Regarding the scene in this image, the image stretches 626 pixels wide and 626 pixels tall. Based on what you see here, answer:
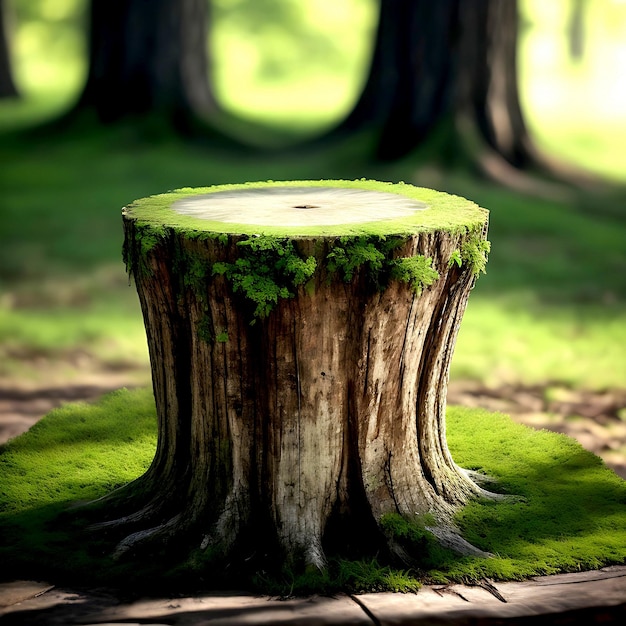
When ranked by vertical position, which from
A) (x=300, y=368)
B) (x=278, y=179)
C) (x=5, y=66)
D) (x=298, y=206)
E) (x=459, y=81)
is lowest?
(x=278, y=179)

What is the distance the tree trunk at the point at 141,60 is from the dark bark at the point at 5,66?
719cm

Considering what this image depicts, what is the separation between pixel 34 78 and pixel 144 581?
2398 centimetres

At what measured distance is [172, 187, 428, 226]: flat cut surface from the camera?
312cm

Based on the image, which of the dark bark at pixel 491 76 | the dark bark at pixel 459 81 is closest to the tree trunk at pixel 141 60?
the dark bark at pixel 459 81

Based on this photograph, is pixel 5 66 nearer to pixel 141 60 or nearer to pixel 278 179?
pixel 141 60

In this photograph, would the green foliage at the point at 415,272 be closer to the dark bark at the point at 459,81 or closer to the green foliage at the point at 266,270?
the green foliage at the point at 266,270

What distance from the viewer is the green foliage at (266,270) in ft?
9.17

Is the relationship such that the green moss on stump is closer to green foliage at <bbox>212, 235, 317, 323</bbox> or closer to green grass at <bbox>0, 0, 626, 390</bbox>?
green foliage at <bbox>212, 235, 317, 323</bbox>

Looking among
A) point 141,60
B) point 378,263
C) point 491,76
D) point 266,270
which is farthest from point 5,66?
point 378,263

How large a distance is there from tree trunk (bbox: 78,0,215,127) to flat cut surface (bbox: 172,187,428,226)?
8520mm

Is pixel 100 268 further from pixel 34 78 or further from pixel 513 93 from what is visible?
pixel 34 78

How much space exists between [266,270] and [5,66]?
17.9 meters

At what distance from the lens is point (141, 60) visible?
1181 centimetres

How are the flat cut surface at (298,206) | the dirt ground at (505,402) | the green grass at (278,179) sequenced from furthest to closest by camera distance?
the green grass at (278,179), the dirt ground at (505,402), the flat cut surface at (298,206)
